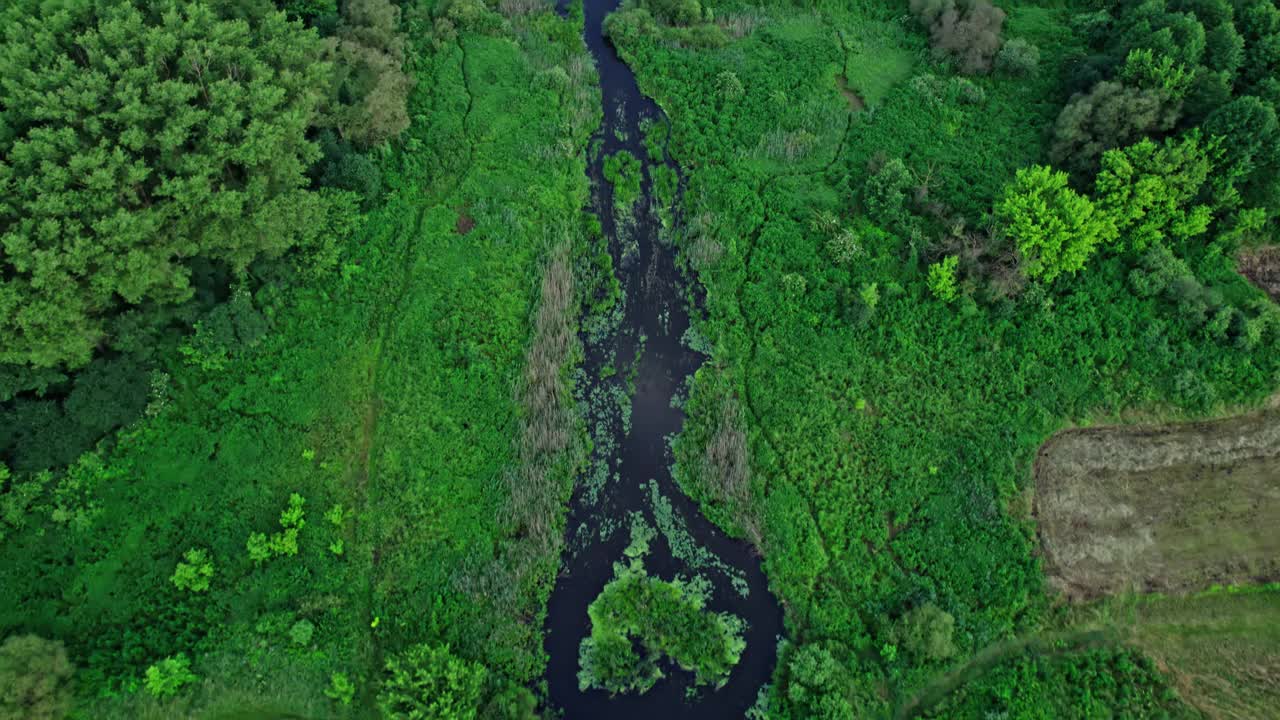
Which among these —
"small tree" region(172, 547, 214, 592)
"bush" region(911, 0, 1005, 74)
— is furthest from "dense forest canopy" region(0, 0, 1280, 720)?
"bush" region(911, 0, 1005, 74)

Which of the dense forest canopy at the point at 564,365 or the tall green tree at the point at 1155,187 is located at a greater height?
the tall green tree at the point at 1155,187

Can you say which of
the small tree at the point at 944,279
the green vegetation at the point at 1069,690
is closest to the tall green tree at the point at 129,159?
the small tree at the point at 944,279

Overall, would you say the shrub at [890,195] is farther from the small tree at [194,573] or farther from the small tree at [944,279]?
the small tree at [194,573]

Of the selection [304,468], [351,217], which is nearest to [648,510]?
[304,468]

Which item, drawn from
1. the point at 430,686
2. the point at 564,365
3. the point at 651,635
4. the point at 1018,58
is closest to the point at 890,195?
the point at 1018,58

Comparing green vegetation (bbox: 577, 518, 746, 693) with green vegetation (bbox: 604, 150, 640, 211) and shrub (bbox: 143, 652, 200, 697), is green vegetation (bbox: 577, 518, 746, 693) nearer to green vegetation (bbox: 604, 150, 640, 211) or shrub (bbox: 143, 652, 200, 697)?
shrub (bbox: 143, 652, 200, 697)

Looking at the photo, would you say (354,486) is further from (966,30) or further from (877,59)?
(966,30)

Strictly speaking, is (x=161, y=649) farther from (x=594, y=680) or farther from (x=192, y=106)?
(x=192, y=106)
